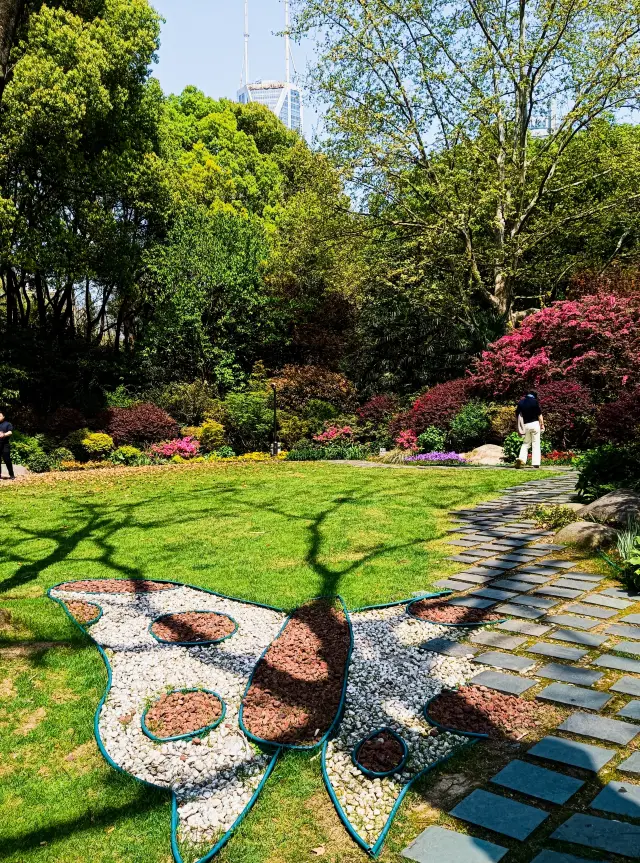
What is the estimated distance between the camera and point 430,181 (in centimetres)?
1755

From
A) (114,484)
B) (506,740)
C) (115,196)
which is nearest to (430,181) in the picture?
(115,196)

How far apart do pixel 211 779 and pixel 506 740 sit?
1.37 meters

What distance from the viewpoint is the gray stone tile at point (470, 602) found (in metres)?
4.61

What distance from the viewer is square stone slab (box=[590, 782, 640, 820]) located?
7.54 feet

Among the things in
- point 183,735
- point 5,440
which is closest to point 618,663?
point 183,735

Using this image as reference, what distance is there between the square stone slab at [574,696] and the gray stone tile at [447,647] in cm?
63

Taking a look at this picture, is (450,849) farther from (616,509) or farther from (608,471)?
(608,471)

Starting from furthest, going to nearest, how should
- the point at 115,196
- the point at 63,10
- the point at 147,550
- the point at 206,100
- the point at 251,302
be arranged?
the point at 206,100 < the point at 251,302 < the point at 115,196 < the point at 63,10 < the point at 147,550

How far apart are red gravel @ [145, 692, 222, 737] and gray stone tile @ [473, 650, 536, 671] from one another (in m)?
1.59

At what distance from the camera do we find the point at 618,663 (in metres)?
3.49

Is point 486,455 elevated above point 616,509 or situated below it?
below

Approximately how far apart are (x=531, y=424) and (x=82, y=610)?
28.4ft

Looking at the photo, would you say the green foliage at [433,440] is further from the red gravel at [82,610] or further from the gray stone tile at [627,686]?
the gray stone tile at [627,686]

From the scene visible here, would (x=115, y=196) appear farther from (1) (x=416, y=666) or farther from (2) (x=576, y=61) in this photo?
(1) (x=416, y=666)
